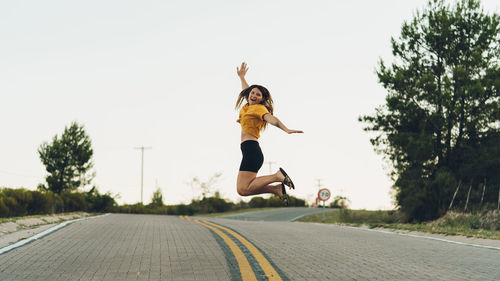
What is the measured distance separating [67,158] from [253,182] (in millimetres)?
51627

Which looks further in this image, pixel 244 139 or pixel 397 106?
pixel 397 106

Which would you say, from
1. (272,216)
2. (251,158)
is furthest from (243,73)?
(272,216)

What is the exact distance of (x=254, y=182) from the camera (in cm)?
452

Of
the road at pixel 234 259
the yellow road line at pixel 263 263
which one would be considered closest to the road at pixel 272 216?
the road at pixel 234 259

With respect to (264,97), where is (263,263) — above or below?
below

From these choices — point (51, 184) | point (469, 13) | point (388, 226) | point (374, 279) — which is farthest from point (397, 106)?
point (51, 184)

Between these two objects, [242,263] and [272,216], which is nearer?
[242,263]

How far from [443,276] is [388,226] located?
13.6 meters

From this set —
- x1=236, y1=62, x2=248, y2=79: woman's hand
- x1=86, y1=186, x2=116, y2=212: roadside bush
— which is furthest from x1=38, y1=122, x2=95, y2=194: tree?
x1=236, y1=62, x2=248, y2=79: woman's hand

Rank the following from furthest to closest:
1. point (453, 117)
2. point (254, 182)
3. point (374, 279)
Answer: point (453, 117) → point (374, 279) → point (254, 182)

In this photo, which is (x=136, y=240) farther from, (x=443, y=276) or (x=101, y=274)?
(x=443, y=276)

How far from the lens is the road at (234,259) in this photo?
7.15 meters

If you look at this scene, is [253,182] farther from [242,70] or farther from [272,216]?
[272,216]

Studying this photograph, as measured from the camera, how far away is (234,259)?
27.9 ft
